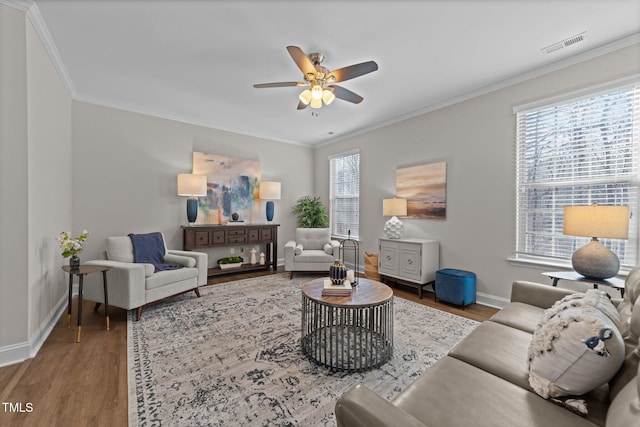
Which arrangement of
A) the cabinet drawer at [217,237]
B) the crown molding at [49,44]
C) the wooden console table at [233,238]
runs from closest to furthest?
the crown molding at [49,44]
the wooden console table at [233,238]
the cabinet drawer at [217,237]

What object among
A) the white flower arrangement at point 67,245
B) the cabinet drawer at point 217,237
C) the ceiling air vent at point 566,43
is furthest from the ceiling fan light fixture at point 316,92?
the cabinet drawer at point 217,237

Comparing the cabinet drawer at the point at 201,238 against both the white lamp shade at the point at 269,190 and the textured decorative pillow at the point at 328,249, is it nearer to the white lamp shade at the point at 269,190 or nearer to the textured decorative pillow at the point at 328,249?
the white lamp shade at the point at 269,190

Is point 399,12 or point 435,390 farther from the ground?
point 399,12

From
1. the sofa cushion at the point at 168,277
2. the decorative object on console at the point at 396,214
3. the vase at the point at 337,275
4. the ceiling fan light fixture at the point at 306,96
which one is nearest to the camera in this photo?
the vase at the point at 337,275

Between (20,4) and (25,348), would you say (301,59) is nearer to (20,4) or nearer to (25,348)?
(20,4)

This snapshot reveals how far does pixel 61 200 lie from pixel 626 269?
592cm

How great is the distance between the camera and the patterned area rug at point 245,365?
5.47ft

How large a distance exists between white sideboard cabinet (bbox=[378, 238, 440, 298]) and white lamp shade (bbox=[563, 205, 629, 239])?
5.57 feet

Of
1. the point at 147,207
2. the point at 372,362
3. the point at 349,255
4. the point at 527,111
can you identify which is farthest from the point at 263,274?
the point at 527,111

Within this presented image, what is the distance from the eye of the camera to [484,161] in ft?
11.6

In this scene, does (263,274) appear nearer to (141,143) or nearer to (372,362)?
(141,143)

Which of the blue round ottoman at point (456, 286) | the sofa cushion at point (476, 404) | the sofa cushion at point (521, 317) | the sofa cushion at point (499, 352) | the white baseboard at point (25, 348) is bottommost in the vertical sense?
the white baseboard at point (25, 348)

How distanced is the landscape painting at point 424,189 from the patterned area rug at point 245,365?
146cm

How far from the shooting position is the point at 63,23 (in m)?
2.39
